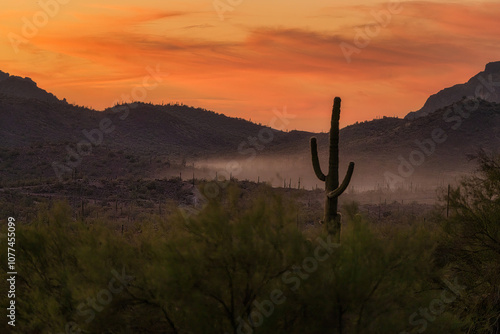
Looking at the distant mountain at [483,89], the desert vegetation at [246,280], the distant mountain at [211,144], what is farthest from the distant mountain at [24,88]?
the desert vegetation at [246,280]

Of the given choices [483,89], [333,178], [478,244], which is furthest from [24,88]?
[333,178]

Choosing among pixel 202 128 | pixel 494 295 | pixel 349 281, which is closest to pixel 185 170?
pixel 202 128

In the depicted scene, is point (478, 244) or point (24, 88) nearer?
point (478, 244)

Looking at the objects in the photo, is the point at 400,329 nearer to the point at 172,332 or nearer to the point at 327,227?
the point at 327,227

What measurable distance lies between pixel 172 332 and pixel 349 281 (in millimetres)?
3388

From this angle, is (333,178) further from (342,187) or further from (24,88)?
(24,88)

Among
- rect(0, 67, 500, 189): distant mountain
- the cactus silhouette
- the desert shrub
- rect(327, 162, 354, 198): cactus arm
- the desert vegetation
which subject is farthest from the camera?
rect(0, 67, 500, 189): distant mountain

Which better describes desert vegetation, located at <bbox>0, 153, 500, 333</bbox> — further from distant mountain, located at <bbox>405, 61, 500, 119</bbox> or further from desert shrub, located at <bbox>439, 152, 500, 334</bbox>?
distant mountain, located at <bbox>405, 61, 500, 119</bbox>

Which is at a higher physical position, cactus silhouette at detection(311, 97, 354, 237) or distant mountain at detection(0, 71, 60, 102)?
distant mountain at detection(0, 71, 60, 102)

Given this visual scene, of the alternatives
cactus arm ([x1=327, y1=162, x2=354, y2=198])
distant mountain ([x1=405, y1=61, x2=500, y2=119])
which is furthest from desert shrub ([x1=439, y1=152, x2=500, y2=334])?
distant mountain ([x1=405, y1=61, x2=500, y2=119])

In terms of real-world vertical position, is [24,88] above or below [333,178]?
above

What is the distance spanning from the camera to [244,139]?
15088 cm

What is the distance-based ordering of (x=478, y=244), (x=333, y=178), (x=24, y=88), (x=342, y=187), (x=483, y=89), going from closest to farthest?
(x=342, y=187), (x=333, y=178), (x=478, y=244), (x=24, y=88), (x=483, y=89)

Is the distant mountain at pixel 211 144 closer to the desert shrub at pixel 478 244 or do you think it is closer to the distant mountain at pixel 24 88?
the distant mountain at pixel 24 88
